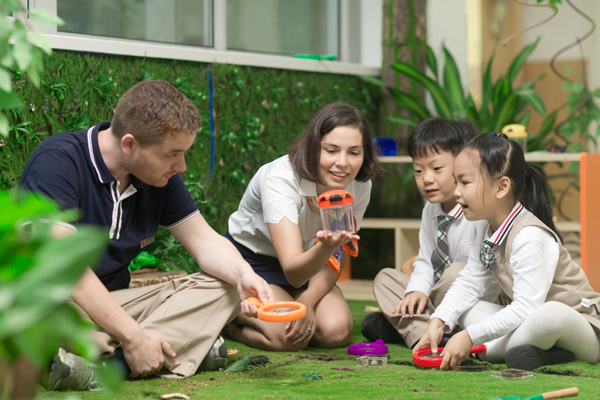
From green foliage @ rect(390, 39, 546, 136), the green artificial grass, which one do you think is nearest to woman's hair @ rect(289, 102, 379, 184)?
the green artificial grass

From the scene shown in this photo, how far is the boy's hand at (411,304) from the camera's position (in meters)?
1.88

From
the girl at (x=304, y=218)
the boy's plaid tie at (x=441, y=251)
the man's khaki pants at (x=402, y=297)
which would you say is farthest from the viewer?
the boy's plaid tie at (x=441, y=251)

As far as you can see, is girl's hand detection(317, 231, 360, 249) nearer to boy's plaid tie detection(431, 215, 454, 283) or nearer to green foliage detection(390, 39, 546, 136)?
boy's plaid tie detection(431, 215, 454, 283)

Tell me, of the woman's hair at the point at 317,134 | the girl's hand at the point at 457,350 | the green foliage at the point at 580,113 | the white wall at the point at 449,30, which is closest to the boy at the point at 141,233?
the woman's hair at the point at 317,134

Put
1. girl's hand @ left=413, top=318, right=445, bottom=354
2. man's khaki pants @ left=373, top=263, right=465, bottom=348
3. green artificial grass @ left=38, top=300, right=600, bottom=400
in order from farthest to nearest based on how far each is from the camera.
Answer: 1. man's khaki pants @ left=373, top=263, right=465, bottom=348
2. girl's hand @ left=413, top=318, right=445, bottom=354
3. green artificial grass @ left=38, top=300, right=600, bottom=400

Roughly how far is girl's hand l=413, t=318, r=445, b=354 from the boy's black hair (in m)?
0.57

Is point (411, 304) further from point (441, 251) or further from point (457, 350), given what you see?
point (457, 350)

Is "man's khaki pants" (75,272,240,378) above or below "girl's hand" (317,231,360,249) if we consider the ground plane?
below

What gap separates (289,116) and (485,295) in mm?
1544

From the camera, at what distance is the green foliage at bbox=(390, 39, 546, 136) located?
3.11m

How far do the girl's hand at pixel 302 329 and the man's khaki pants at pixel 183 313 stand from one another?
0.26 meters

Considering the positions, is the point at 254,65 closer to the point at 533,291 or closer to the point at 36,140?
the point at 36,140

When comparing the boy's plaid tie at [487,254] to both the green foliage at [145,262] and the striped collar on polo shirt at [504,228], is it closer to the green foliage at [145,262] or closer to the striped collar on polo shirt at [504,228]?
the striped collar on polo shirt at [504,228]

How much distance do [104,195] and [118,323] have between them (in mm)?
344
